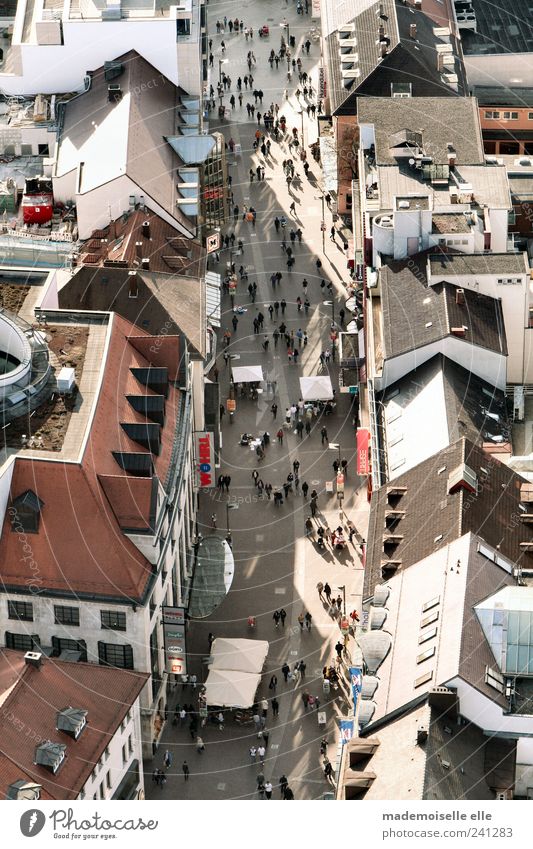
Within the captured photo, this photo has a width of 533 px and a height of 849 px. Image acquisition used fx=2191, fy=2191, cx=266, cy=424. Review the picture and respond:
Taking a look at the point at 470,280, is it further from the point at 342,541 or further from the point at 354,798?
the point at 354,798

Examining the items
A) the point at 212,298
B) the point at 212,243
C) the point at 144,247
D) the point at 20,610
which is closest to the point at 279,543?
the point at 212,298

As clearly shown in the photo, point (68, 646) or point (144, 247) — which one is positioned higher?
point (144, 247)

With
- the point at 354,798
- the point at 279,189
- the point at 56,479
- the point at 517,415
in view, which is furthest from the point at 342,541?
the point at 279,189

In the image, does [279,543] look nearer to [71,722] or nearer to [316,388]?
[316,388]

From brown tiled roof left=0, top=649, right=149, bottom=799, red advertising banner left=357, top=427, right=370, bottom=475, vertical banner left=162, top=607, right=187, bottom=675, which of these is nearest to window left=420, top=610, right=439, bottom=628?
brown tiled roof left=0, top=649, right=149, bottom=799

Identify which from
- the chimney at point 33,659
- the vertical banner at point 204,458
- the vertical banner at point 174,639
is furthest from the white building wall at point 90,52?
the chimney at point 33,659

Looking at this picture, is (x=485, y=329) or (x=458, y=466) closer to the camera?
(x=458, y=466)
